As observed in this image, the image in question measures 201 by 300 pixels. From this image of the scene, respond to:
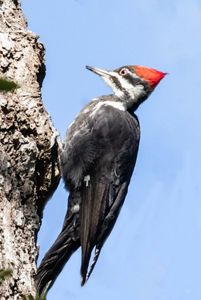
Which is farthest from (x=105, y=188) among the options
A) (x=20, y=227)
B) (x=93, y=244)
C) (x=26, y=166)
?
Result: (x=20, y=227)

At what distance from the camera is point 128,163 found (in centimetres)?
414

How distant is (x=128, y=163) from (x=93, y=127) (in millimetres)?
386

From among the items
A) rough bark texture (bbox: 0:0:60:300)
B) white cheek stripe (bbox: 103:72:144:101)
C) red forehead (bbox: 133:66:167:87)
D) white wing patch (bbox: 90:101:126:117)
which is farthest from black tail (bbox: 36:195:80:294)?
red forehead (bbox: 133:66:167:87)

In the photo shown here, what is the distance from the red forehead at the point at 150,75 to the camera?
4812 mm

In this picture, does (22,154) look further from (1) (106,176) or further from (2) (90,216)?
(1) (106,176)

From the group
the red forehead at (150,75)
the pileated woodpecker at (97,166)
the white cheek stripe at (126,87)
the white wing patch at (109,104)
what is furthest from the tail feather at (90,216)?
the red forehead at (150,75)

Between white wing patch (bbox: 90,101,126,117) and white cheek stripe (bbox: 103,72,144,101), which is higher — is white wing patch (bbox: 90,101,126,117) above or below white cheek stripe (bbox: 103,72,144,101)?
below

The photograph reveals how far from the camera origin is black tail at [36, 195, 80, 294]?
9.95 feet

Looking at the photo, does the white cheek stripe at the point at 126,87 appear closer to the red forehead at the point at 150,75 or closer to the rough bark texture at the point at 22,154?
the red forehead at the point at 150,75

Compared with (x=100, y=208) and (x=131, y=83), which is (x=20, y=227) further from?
(x=131, y=83)

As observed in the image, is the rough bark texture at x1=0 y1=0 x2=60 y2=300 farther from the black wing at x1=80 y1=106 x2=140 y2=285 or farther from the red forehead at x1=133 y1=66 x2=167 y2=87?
the red forehead at x1=133 y1=66 x2=167 y2=87

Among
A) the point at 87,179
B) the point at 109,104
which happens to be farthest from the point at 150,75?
the point at 87,179

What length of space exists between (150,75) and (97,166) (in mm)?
1126

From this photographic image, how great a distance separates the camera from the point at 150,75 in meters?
4.83
